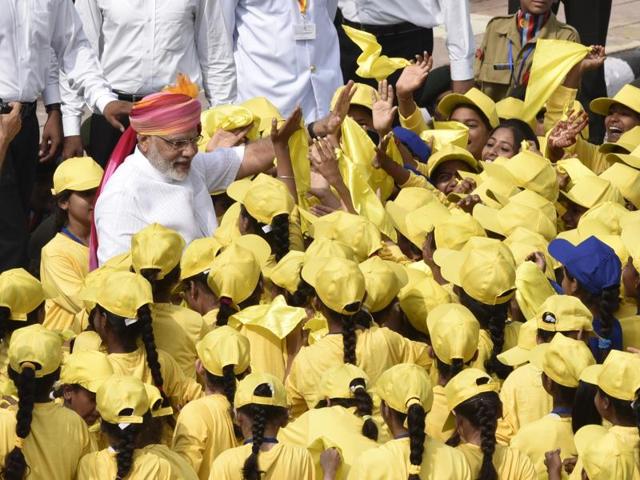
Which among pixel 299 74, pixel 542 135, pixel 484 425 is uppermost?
pixel 484 425

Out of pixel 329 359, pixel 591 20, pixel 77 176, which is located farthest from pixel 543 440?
pixel 591 20

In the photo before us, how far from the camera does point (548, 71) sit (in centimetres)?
978

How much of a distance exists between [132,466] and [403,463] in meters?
0.89

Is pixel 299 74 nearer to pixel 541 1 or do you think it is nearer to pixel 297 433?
pixel 541 1

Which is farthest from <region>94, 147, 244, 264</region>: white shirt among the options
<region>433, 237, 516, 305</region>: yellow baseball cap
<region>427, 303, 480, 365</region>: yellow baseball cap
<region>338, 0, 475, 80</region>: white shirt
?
<region>338, 0, 475, 80</region>: white shirt

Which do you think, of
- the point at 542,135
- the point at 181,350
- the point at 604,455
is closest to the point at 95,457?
the point at 181,350

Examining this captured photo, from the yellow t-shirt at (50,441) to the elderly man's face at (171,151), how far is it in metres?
1.98

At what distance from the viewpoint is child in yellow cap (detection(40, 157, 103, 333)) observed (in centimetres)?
719

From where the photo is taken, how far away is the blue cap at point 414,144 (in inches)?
364

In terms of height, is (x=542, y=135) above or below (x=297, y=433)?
below

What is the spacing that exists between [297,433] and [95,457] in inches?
32.3

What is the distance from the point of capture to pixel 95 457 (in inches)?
210

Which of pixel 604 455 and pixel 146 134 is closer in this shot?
pixel 604 455

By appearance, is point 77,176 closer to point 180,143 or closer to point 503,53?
point 180,143
